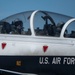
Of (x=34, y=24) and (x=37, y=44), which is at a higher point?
(x=34, y=24)

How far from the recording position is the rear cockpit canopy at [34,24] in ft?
28.2

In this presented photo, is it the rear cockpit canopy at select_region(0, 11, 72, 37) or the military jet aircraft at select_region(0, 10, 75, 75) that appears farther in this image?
the rear cockpit canopy at select_region(0, 11, 72, 37)

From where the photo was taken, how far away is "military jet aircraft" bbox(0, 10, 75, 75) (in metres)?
8.02

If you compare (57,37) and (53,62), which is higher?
(57,37)

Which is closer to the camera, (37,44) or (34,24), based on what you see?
(37,44)

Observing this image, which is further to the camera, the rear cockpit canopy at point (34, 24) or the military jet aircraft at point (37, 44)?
the rear cockpit canopy at point (34, 24)

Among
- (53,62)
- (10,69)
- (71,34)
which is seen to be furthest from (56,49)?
(10,69)

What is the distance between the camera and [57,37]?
861 centimetres

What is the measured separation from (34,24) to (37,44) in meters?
0.77

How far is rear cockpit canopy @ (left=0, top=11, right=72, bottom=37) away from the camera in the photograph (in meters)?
8.59

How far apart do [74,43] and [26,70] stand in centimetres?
178

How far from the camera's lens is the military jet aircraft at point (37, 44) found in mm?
8016

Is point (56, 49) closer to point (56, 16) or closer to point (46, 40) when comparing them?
point (46, 40)

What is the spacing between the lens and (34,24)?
859 centimetres
